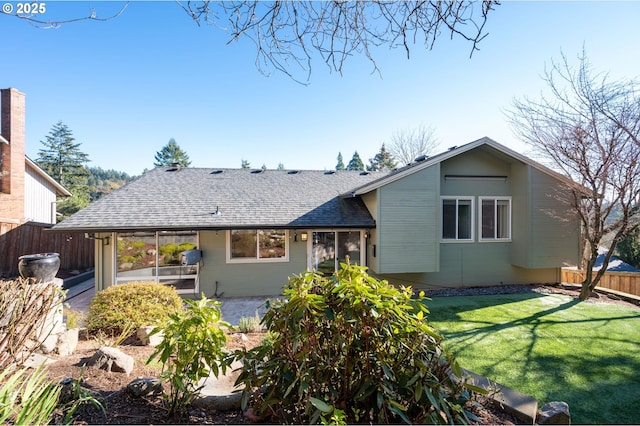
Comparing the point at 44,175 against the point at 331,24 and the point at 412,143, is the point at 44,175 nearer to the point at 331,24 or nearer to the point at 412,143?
the point at 331,24

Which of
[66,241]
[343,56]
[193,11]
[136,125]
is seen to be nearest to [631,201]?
[343,56]

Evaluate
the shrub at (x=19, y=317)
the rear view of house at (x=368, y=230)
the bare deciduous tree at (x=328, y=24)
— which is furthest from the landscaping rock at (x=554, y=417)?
the rear view of house at (x=368, y=230)

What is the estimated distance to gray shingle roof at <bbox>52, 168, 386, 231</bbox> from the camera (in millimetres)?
9039

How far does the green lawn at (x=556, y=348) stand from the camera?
3.85m

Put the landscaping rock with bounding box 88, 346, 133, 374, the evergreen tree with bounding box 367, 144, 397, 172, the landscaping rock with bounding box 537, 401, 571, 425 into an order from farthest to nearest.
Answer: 1. the evergreen tree with bounding box 367, 144, 397, 172
2. the landscaping rock with bounding box 88, 346, 133, 374
3. the landscaping rock with bounding box 537, 401, 571, 425

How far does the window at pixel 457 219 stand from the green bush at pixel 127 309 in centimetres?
863

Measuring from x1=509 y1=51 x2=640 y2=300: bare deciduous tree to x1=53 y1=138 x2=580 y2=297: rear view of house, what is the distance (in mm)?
869

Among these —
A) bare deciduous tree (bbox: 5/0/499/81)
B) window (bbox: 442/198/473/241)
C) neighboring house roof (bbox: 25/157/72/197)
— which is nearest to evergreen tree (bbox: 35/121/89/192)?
neighboring house roof (bbox: 25/157/72/197)

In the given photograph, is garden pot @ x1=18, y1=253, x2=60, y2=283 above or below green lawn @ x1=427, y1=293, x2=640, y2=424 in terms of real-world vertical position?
above

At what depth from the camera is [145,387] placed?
9.27 feet

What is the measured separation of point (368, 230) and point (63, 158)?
39.6 m

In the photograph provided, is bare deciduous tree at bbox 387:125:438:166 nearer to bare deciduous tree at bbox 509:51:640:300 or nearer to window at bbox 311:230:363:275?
bare deciduous tree at bbox 509:51:640:300

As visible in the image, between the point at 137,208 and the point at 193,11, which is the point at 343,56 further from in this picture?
the point at 137,208

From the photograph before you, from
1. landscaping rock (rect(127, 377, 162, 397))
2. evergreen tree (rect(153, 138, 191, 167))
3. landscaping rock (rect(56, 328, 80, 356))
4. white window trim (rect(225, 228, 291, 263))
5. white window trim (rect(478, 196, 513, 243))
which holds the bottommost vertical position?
landscaping rock (rect(56, 328, 80, 356))
